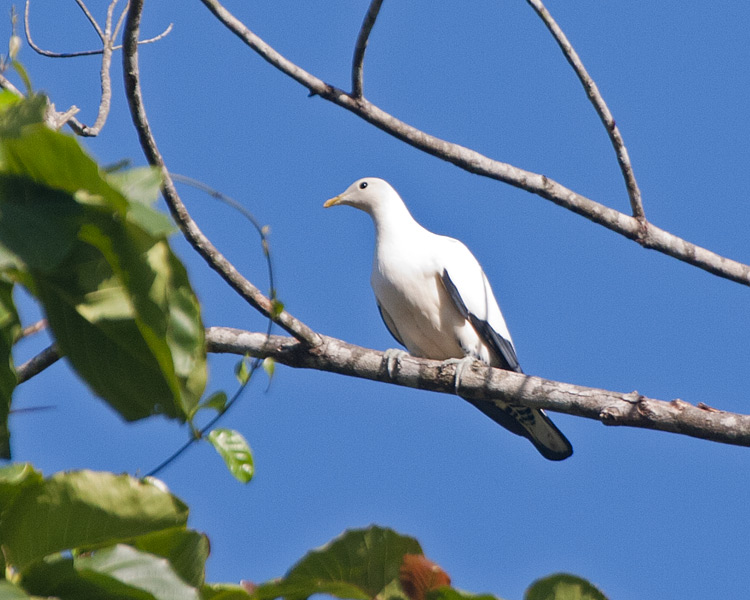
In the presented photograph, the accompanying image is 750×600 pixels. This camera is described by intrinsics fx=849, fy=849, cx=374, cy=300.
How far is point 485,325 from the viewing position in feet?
18.8

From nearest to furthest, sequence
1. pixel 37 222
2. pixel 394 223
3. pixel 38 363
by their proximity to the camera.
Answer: pixel 37 222
pixel 38 363
pixel 394 223

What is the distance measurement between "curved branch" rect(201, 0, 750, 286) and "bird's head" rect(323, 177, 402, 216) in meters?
2.60

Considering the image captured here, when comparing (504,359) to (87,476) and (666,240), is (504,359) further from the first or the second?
(87,476)

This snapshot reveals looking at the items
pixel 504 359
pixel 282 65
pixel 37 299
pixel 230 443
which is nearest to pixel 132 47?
pixel 282 65

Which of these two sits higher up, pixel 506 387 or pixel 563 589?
pixel 506 387

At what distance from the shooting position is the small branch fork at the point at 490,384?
127 inches

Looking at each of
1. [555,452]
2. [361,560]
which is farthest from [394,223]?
[361,560]

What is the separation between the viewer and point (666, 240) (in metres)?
3.91

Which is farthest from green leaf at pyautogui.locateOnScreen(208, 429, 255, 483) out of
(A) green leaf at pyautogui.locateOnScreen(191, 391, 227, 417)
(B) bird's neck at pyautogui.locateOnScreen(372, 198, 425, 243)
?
(B) bird's neck at pyautogui.locateOnScreen(372, 198, 425, 243)

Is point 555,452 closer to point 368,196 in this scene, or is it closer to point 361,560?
point 368,196

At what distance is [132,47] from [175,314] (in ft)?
8.30

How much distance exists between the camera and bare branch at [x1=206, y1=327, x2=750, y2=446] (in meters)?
3.23

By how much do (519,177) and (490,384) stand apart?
0.96 metres

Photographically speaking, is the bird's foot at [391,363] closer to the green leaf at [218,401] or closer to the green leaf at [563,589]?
the green leaf at [218,401]
